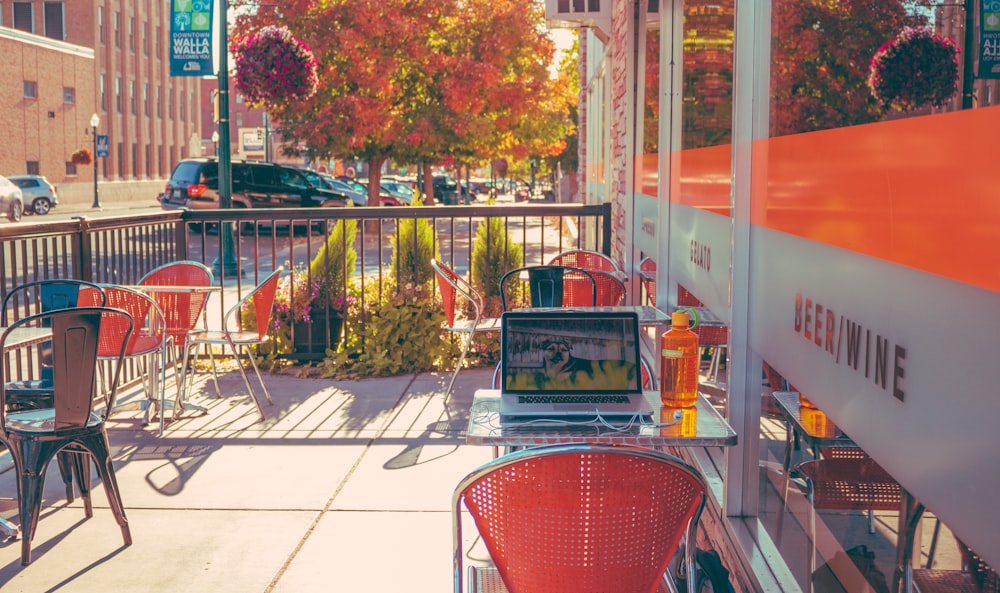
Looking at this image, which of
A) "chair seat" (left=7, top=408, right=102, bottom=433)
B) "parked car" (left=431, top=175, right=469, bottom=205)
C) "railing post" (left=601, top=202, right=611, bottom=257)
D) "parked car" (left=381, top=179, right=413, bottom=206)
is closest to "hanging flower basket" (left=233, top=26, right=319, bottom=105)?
"railing post" (left=601, top=202, right=611, bottom=257)

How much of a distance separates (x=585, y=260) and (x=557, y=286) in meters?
1.61

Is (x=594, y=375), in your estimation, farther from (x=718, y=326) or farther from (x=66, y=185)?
(x=66, y=185)

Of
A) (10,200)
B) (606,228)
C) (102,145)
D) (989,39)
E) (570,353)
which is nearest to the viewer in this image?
(989,39)

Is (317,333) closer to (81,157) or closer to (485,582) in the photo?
(485,582)

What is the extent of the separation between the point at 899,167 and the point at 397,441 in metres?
4.53

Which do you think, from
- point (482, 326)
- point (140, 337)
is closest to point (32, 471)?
point (140, 337)

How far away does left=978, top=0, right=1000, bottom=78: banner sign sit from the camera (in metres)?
1.59

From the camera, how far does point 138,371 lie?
25.8ft

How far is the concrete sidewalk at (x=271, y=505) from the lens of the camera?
4.14 m

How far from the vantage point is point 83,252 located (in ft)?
22.4

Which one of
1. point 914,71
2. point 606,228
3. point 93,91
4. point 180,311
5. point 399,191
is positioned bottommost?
point 180,311

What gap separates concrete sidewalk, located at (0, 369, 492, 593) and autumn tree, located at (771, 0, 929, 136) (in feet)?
6.46

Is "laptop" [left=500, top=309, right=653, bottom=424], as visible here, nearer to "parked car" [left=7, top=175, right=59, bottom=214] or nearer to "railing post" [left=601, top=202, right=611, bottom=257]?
"railing post" [left=601, top=202, right=611, bottom=257]

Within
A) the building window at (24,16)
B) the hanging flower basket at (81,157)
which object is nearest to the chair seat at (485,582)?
the hanging flower basket at (81,157)
